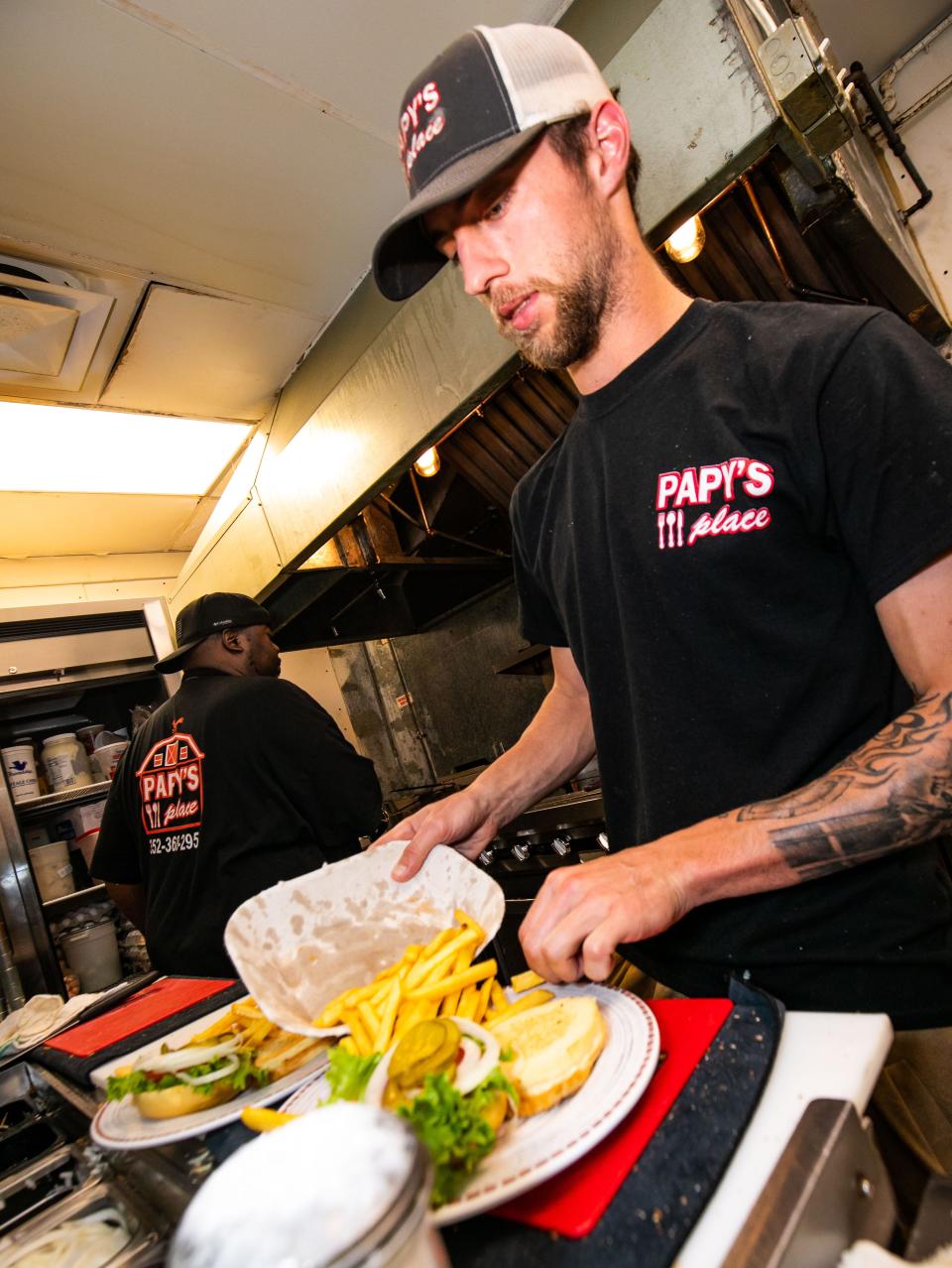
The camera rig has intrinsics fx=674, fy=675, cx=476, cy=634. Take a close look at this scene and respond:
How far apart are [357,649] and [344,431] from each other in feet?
11.5

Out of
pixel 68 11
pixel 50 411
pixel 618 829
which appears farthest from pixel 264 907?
pixel 50 411

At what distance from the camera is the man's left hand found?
78cm

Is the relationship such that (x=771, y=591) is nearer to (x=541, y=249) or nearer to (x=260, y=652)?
(x=541, y=249)

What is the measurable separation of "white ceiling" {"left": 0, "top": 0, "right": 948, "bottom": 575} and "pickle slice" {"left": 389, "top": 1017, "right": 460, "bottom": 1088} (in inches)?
91.5

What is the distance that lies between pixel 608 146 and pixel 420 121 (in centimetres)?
33

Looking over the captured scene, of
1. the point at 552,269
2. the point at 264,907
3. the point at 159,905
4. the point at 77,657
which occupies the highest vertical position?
the point at 77,657

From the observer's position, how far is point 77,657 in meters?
Result: 3.86

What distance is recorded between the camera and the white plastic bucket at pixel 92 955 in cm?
349

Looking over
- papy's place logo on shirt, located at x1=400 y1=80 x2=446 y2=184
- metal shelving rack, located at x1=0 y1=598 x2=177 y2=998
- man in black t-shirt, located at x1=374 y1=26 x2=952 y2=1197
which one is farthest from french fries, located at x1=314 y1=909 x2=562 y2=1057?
metal shelving rack, located at x1=0 y1=598 x2=177 y2=998

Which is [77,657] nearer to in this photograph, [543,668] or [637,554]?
[543,668]

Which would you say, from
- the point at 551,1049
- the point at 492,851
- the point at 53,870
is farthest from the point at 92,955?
the point at 551,1049

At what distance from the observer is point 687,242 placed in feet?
7.37

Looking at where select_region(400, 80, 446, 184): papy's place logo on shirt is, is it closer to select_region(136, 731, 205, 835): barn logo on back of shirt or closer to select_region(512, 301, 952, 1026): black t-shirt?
select_region(512, 301, 952, 1026): black t-shirt

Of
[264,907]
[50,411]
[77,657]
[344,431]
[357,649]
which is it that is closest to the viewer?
[264,907]
